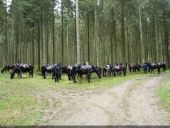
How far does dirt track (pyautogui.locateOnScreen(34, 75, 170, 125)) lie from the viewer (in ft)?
41.9

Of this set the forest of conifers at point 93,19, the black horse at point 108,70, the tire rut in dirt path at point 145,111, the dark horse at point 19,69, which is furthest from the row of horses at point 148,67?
the tire rut in dirt path at point 145,111

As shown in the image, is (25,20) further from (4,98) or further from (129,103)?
(129,103)

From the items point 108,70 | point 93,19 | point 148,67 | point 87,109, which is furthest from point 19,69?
point 93,19

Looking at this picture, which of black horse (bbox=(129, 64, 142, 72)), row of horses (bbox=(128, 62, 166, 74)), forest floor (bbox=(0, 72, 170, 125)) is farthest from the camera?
black horse (bbox=(129, 64, 142, 72))

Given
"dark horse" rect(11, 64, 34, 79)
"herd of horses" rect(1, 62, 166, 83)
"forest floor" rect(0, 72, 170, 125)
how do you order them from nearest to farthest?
"forest floor" rect(0, 72, 170, 125) → "herd of horses" rect(1, 62, 166, 83) → "dark horse" rect(11, 64, 34, 79)

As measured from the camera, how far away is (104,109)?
15086mm

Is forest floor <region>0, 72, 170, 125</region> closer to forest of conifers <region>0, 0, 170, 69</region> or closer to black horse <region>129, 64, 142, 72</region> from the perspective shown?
forest of conifers <region>0, 0, 170, 69</region>

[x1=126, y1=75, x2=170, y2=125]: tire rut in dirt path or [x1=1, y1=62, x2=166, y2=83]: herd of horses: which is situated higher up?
[x1=1, y1=62, x2=166, y2=83]: herd of horses

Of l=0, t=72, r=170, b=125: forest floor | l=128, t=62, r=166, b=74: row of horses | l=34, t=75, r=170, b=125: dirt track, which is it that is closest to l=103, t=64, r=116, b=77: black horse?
l=128, t=62, r=166, b=74: row of horses

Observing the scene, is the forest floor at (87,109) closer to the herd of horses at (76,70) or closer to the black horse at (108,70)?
the herd of horses at (76,70)

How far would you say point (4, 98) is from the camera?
1941 centimetres

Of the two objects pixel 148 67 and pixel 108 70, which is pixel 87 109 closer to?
Result: pixel 108 70

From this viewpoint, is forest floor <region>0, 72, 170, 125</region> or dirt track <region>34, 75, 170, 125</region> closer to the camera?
dirt track <region>34, 75, 170, 125</region>

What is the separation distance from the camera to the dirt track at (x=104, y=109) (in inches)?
503
